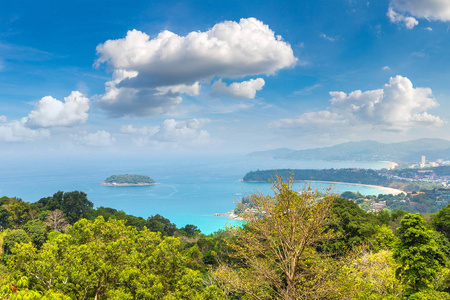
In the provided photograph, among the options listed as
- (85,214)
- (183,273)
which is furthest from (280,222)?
(85,214)

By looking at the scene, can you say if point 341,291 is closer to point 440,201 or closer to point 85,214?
point 85,214

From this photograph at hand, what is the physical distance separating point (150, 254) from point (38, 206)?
36.1 m

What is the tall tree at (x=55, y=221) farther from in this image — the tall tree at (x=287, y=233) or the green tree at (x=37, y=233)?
the tall tree at (x=287, y=233)

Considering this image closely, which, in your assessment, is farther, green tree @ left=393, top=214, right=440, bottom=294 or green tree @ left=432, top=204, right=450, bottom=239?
green tree @ left=432, top=204, right=450, bottom=239

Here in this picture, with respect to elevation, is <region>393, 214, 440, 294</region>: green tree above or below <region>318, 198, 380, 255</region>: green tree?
above

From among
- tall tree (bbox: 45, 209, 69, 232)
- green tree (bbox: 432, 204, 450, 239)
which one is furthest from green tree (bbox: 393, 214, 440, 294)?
tall tree (bbox: 45, 209, 69, 232)

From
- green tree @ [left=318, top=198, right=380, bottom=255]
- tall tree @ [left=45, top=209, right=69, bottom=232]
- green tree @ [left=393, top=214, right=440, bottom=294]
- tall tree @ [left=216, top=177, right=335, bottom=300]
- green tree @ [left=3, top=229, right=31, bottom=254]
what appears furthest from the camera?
tall tree @ [left=45, top=209, right=69, bottom=232]

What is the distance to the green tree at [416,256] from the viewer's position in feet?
32.1

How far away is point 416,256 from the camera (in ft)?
32.1

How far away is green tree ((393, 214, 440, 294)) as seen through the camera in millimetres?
9797

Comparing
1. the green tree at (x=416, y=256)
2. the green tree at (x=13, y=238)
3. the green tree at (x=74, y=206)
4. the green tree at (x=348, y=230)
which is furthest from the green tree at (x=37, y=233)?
the green tree at (x=416, y=256)

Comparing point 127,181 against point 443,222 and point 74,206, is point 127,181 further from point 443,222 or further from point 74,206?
point 443,222

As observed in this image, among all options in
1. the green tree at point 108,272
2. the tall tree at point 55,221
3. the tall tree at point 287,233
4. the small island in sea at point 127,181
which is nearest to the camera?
the tall tree at point 287,233

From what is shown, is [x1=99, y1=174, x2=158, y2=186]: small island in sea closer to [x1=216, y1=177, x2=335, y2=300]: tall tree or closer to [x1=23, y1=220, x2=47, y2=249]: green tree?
[x1=23, y1=220, x2=47, y2=249]: green tree
